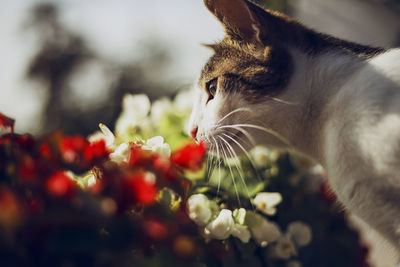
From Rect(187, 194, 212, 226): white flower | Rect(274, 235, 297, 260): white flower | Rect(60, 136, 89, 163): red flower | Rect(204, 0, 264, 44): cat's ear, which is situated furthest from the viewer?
Rect(274, 235, 297, 260): white flower

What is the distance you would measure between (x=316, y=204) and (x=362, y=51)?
0.41 metres

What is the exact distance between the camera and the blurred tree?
149cm

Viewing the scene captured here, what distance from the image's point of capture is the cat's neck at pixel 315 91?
0.66 meters

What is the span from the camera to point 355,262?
91 cm

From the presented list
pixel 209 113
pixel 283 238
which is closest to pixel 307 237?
pixel 283 238

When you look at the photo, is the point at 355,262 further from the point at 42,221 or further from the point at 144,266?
the point at 42,221

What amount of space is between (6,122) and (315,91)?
524mm

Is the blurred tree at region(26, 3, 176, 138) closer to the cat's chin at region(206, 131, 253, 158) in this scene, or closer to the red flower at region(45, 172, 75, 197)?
the cat's chin at region(206, 131, 253, 158)

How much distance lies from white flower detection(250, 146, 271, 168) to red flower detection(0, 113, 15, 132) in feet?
1.83

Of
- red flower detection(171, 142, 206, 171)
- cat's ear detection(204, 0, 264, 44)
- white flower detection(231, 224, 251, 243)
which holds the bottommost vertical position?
white flower detection(231, 224, 251, 243)

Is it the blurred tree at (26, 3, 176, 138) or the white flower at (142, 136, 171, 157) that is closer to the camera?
the white flower at (142, 136, 171, 157)

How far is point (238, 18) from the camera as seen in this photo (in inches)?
26.8

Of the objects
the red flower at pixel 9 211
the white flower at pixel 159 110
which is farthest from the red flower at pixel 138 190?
the white flower at pixel 159 110

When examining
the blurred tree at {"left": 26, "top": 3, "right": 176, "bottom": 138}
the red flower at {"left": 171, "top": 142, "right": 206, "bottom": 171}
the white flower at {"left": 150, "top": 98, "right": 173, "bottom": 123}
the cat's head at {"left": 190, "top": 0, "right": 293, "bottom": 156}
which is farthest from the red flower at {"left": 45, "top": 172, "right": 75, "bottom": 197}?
the blurred tree at {"left": 26, "top": 3, "right": 176, "bottom": 138}
